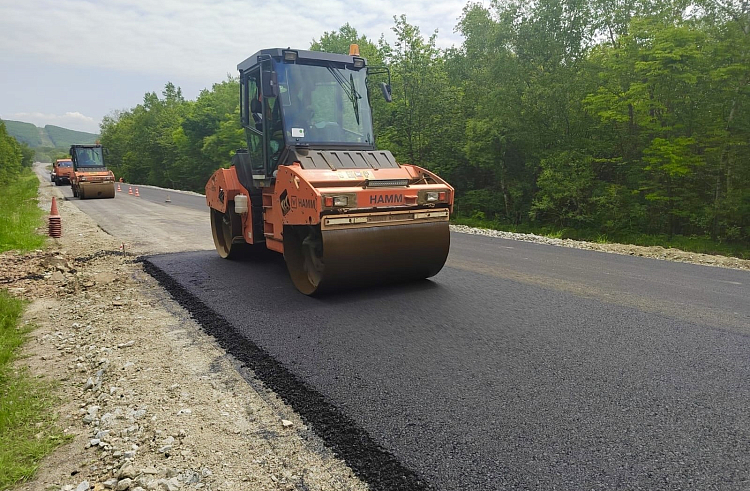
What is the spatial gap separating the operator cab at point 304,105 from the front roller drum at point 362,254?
40.4 inches

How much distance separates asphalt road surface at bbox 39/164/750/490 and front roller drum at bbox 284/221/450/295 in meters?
0.21

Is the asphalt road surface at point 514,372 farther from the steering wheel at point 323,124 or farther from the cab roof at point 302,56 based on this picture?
the cab roof at point 302,56

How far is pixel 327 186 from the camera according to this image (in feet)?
15.9

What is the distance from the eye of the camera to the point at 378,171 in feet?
17.2

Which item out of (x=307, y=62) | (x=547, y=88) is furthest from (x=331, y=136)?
(x=547, y=88)

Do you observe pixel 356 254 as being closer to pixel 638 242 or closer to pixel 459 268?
pixel 459 268

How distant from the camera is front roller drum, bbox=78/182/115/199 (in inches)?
904

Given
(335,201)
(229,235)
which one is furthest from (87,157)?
(335,201)

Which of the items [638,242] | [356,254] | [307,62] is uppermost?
[307,62]

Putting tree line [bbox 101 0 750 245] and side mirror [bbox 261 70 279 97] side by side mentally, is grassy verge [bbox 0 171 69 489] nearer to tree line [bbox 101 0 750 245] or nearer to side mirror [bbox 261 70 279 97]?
side mirror [bbox 261 70 279 97]

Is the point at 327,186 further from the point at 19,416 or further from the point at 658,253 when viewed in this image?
the point at 658,253

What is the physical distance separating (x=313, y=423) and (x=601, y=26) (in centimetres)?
2155

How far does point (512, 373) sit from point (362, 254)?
2.08 metres

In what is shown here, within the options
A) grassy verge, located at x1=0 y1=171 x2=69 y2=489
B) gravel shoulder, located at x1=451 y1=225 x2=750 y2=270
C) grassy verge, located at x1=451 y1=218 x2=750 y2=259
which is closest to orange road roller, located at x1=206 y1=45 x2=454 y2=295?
grassy verge, located at x1=0 y1=171 x2=69 y2=489
